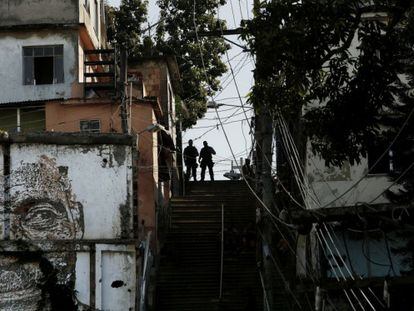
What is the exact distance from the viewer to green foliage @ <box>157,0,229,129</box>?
3931 cm

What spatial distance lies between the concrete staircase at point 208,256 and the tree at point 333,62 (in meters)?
11.0

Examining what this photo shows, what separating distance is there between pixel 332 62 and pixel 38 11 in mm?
20166

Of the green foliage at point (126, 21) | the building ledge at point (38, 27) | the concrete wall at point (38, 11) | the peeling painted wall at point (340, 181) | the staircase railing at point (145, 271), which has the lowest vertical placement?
Answer: the staircase railing at point (145, 271)

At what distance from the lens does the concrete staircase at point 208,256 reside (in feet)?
86.1

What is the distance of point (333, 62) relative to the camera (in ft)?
46.1

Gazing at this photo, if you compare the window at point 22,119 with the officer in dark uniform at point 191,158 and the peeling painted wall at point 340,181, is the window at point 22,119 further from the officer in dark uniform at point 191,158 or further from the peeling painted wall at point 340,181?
the peeling painted wall at point 340,181

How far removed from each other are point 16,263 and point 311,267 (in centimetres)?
655

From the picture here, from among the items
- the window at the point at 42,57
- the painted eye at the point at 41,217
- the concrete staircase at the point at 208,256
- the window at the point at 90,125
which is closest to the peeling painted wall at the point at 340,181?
the concrete staircase at the point at 208,256

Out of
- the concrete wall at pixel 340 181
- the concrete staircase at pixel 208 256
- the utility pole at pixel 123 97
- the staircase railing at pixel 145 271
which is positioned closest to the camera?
the concrete wall at pixel 340 181

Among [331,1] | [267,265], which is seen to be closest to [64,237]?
[267,265]

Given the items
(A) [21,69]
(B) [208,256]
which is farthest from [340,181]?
(A) [21,69]

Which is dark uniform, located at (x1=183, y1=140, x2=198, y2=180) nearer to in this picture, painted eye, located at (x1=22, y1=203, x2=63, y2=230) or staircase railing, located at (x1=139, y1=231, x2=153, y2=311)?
staircase railing, located at (x1=139, y1=231, x2=153, y2=311)

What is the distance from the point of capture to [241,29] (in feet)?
47.0

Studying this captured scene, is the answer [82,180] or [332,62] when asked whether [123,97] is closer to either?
[82,180]
